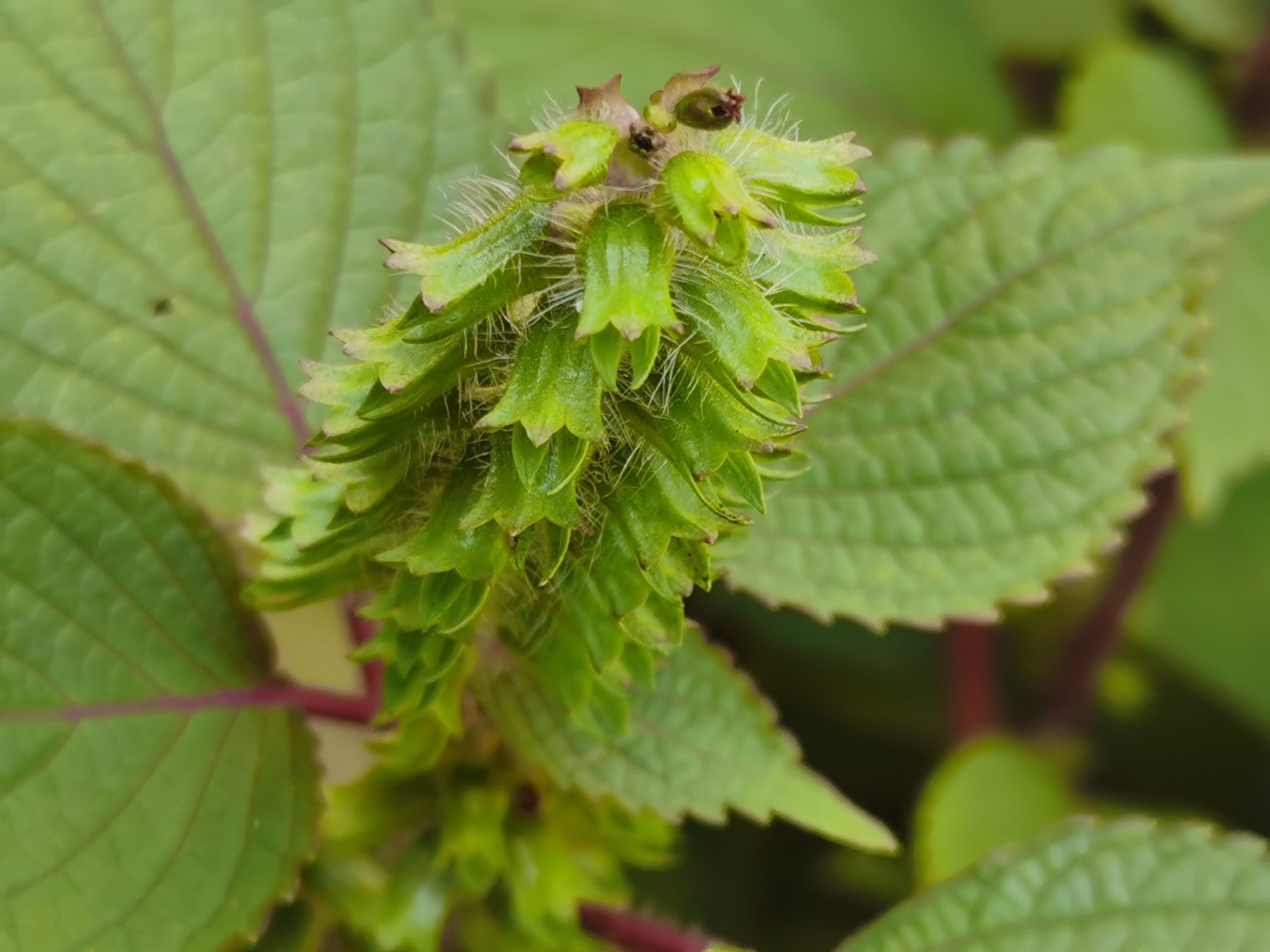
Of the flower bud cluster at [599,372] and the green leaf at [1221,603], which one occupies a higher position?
the flower bud cluster at [599,372]

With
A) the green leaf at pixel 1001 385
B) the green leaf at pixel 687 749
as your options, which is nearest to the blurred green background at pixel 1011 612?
the green leaf at pixel 1001 385

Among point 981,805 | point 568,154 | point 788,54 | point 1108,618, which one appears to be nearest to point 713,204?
point 568,154

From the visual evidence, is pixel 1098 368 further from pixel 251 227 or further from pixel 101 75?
pixel 101 75

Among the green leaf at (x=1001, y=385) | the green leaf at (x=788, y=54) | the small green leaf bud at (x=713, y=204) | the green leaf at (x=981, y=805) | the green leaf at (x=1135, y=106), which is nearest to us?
the small green leaf bud at (x=713, y=204)

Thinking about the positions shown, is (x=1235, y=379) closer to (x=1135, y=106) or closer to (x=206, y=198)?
(x=1135, y=106)

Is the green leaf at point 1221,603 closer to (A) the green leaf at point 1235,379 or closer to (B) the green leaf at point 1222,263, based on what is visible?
(B) the green leaf at point 1222,263

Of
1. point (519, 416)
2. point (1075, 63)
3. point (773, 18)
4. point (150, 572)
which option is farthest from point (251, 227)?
point (1075, 63)
